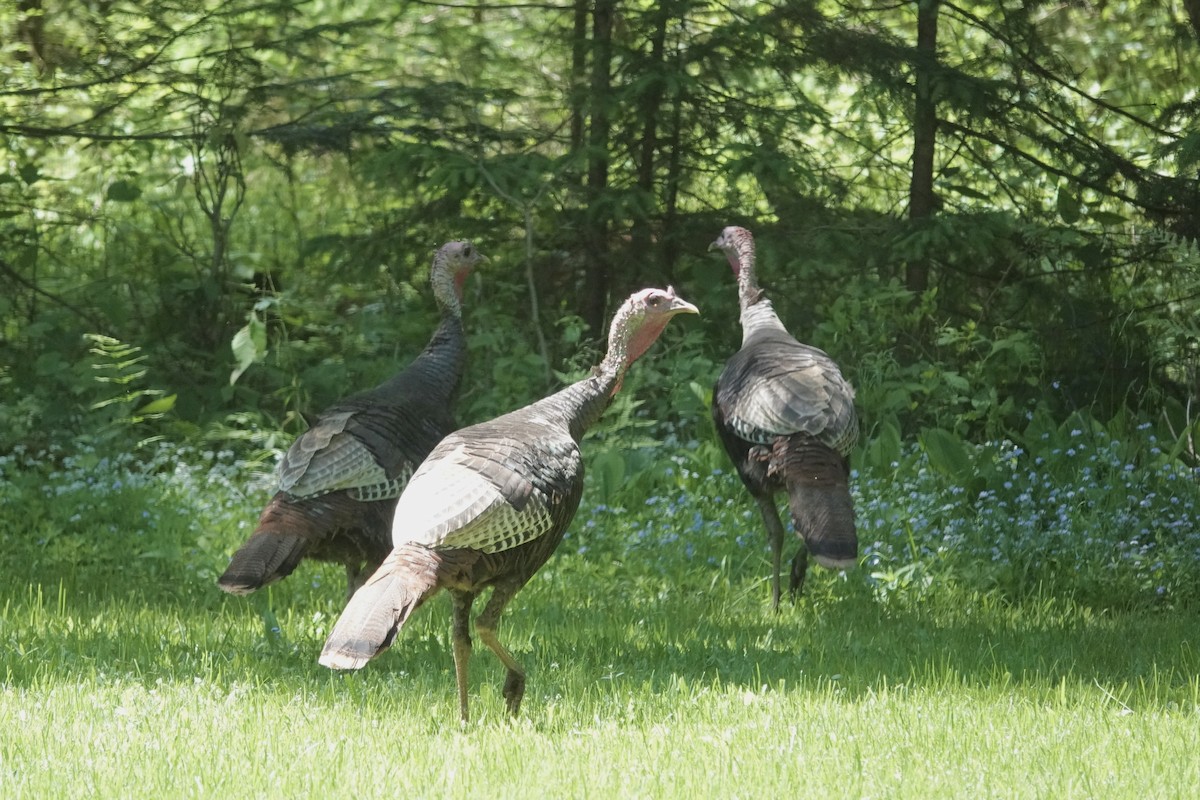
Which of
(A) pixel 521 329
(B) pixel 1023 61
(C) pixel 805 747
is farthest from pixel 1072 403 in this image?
(C) pixel 805 747

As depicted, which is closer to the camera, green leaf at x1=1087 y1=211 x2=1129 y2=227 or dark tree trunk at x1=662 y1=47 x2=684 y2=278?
green leaf at x1=1087 y1=211 x2=1129 y2=227

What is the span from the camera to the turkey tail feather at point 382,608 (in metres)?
3.68

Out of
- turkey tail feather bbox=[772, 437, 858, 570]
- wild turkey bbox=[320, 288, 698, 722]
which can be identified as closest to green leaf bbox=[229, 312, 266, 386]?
turkey tail feather bbox=[772, 437, 858, 570]

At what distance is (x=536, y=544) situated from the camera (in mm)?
4574

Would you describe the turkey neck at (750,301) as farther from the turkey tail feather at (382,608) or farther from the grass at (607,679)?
the turkey tail feather at (382,608)

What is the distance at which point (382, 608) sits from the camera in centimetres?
388

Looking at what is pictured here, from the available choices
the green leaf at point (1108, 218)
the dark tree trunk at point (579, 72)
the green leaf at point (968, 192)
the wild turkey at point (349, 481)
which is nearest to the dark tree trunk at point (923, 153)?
the green leaf at point (968, 192)

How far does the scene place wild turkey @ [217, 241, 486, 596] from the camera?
17.9 feet

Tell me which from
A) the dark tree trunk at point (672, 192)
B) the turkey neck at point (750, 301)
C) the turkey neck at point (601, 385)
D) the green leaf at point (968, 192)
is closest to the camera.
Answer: the turkey neck at point (601, 385)

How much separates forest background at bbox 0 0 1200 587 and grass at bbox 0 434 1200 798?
1181 mm

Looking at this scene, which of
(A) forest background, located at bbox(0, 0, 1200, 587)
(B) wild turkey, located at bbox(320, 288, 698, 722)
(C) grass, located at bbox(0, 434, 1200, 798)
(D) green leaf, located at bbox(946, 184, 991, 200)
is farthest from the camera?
(D) green leaf, located at bbox(946, 184, 991, 200)

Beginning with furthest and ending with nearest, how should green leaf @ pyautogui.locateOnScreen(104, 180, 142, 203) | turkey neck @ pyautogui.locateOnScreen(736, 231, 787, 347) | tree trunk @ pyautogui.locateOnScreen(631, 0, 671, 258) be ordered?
1. green leaf @ pyautogui.locateOnScreen(104, 180, 142, 203)
2. tree trunk @ pyautogui.locateOnScreen(631, 0, 671, 258)
3. turkey neck @ pyautogui.locateOnScreen(736, 231, 787, 347)

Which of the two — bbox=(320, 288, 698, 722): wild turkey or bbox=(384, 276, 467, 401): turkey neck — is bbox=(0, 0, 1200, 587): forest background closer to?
bbox=(384, 276, 467, 401): turkey neck

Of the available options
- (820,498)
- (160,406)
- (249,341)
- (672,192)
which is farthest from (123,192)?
(820,498)
